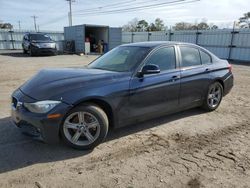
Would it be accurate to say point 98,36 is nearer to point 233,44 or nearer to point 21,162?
point 233,44

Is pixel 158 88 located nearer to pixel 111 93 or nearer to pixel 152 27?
pixel 111 93

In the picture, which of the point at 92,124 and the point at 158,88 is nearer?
the point at 92,124

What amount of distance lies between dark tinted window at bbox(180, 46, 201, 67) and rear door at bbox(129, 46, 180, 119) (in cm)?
26

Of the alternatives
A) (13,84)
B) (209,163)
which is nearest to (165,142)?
(209,163)

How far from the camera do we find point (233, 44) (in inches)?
714

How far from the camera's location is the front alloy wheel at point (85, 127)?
347 centimetres

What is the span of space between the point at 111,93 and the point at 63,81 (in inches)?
29.4

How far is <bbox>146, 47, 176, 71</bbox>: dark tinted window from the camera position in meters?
4.31

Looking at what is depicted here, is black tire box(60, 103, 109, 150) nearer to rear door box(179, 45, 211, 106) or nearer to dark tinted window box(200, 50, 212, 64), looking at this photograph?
rear door box(179, 45, 211, 106)

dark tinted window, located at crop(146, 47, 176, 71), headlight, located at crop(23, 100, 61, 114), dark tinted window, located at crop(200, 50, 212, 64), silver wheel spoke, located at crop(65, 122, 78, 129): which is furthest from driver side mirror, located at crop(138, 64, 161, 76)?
dark tinted window, located at crop(200, 50, 212, 64)

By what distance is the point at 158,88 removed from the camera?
425 centimetres

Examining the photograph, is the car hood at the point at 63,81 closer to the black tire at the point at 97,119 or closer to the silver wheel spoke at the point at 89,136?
the black tire at the point at 97,119

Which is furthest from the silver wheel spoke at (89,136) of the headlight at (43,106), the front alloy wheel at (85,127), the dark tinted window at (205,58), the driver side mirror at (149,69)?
the dark tinted window at (205,58)

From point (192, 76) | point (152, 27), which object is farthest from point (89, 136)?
point (152, 27)
